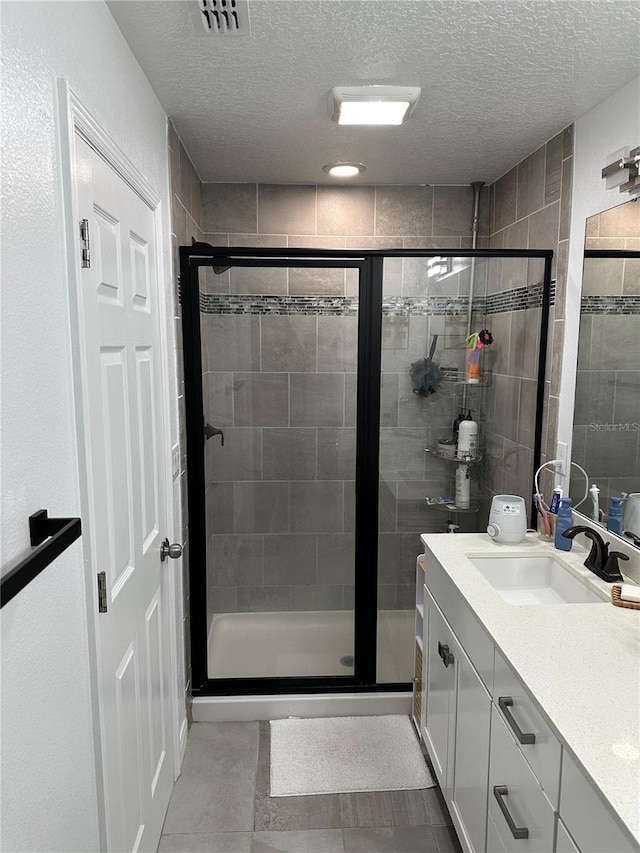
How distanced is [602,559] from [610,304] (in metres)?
0.85

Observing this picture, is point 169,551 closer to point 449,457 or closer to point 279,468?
point 279,468

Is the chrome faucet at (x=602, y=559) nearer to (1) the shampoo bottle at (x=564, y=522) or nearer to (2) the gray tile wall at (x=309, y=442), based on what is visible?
(1) the shampoo bottle at (x=564, y=522)

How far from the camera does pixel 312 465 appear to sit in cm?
263

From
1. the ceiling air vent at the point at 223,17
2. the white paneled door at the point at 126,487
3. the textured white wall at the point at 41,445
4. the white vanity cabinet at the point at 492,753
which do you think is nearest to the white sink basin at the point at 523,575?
the white vanity cabinet at the point at 492,753

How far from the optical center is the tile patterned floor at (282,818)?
75.2 inches

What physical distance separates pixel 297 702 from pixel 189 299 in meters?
1.85

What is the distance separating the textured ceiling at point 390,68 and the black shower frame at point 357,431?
1.47 ft

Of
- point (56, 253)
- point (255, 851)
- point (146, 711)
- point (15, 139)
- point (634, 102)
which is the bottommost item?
point (255, 851)

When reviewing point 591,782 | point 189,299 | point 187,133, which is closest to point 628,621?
point 591,782

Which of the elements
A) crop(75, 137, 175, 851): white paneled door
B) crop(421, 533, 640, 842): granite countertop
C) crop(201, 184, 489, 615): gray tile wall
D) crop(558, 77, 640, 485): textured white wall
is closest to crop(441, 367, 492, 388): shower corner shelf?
crop(201, 184, 489, 615): gray tile wall

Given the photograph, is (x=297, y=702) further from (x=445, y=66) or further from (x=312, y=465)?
(x=445, y=66)

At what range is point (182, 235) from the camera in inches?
93.4

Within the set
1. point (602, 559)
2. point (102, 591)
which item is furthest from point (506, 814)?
point (102, 591)

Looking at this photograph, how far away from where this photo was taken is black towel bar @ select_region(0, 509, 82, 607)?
2.77 ft
